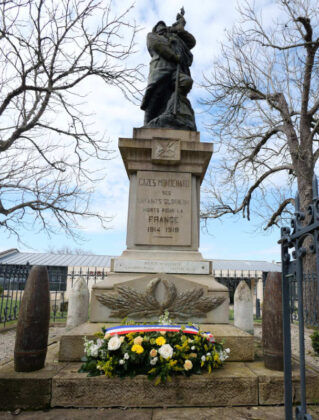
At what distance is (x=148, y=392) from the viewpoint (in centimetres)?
316

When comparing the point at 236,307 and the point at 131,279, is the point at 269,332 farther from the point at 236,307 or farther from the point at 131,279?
the point at 236,307

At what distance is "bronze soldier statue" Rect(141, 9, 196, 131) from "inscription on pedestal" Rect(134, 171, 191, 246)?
1.33m

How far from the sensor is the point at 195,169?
5.68m

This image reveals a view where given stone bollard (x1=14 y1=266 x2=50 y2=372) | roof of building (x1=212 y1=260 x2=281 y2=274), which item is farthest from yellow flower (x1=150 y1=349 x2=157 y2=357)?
roof of building (x1=212 y1=260 x2=281 y2=274)

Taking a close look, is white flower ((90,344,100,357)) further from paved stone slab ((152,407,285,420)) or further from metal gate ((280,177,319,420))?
metal gate ((280,177,319,420))

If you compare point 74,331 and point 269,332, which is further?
point 74,331

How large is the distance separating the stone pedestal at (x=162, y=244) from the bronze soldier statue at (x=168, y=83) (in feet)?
1.84

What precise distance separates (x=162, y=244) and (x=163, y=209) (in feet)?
1.99

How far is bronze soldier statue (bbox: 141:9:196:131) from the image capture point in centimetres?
635

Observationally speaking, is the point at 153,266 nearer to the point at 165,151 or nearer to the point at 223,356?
the point at 223,356

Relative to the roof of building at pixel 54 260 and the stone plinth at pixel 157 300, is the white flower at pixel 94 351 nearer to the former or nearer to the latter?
the stone plinth at pixel 157 300

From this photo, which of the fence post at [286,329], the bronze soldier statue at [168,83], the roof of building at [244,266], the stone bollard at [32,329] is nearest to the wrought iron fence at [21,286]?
the stone bollard at [32,329]

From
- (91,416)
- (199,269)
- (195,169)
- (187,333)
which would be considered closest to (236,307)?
(199,269)

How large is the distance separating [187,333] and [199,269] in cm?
157
